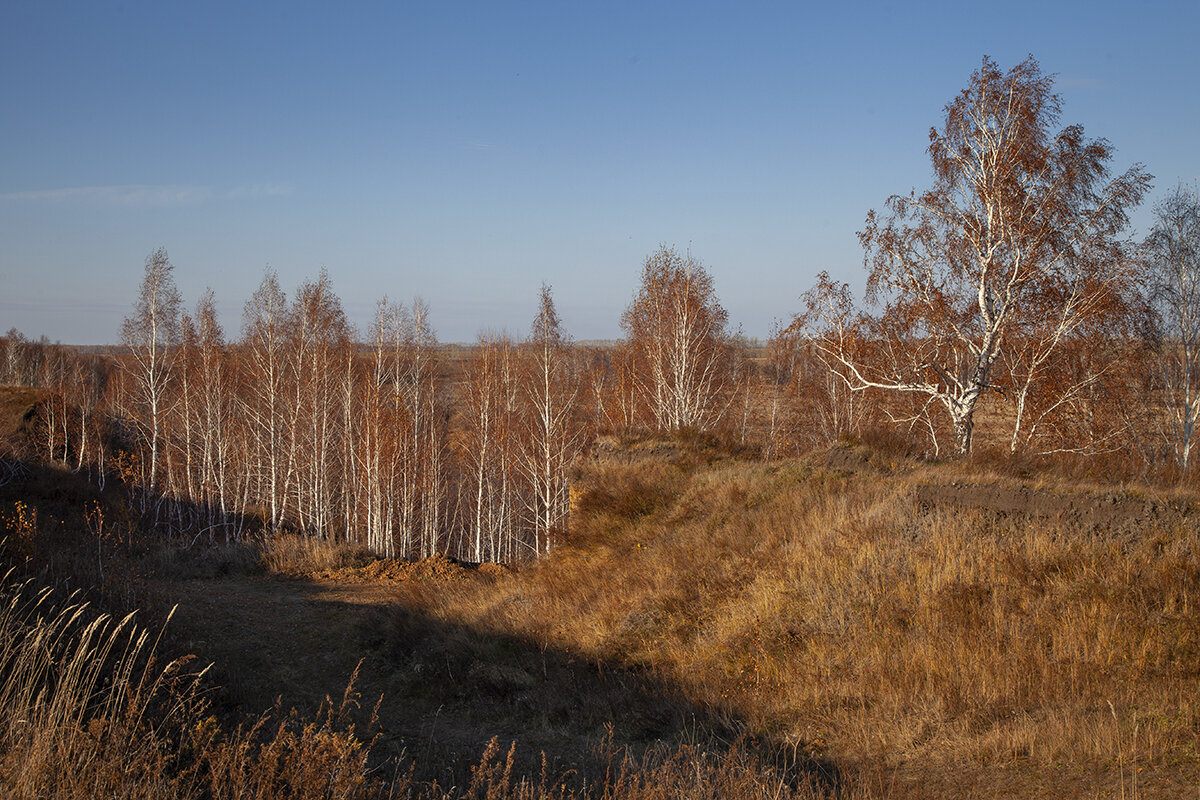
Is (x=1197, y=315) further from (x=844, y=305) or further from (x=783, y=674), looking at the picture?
(x=783, y=674)

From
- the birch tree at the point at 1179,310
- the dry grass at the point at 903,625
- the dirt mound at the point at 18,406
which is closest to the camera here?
the dry grass at the point at 903,625

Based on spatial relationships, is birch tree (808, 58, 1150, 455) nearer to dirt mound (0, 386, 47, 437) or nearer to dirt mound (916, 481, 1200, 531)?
dirt mound (916, 481, 1200, 531)

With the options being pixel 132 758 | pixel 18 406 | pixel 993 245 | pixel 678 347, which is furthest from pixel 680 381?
pixel 18 406

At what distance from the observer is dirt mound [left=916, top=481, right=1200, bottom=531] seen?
24.7 feet

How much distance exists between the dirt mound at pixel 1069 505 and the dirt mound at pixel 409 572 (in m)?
8.24

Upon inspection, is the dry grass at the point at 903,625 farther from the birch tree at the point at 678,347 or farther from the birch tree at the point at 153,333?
the birch tree at the point at 153,333

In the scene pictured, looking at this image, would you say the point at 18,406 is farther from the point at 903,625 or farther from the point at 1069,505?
the point at 1069,505

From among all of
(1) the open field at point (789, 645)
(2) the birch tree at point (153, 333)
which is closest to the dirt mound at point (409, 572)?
(1) the open field at point (789, 645)

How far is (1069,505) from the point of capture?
8.05 metres

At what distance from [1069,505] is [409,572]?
38.9 ft

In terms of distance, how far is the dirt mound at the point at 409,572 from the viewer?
46.3 feet

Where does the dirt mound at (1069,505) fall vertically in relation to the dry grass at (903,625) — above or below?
above

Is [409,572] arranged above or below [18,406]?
below

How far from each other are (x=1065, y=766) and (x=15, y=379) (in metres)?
64.2
